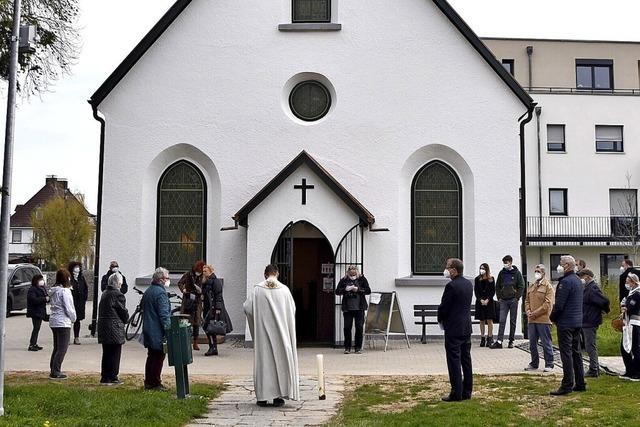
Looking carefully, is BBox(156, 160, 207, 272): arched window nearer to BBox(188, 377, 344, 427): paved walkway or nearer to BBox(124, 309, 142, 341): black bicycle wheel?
BBox(124, 309, 142, 341): black bicycle wheel

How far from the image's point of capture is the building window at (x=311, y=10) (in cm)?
1933

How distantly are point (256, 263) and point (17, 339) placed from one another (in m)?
6.59

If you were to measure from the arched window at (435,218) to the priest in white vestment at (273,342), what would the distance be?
871 centimetres

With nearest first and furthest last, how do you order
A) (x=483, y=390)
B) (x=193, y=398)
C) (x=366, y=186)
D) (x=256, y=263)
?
(x=193, y=398), (x=483, y=390), (x=256, y=263), (x=366, y=186)

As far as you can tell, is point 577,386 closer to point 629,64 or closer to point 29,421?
point 29,421

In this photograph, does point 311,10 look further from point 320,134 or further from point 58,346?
point 58,346

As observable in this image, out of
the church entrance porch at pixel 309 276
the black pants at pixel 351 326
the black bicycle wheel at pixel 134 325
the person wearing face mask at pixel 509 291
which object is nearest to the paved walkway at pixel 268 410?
the black pants at pixel 351 326

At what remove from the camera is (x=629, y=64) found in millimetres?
43125

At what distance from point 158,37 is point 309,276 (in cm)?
702

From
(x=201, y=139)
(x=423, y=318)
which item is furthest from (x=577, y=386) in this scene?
(x=201, y=139)

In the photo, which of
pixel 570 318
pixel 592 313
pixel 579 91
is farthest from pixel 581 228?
pixel 570 318

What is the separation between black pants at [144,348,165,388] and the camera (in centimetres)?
1126

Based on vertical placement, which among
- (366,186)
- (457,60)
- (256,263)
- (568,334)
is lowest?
(568,334)

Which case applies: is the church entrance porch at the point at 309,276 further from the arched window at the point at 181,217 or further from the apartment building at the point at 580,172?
the apartment building at the point at 580,172
